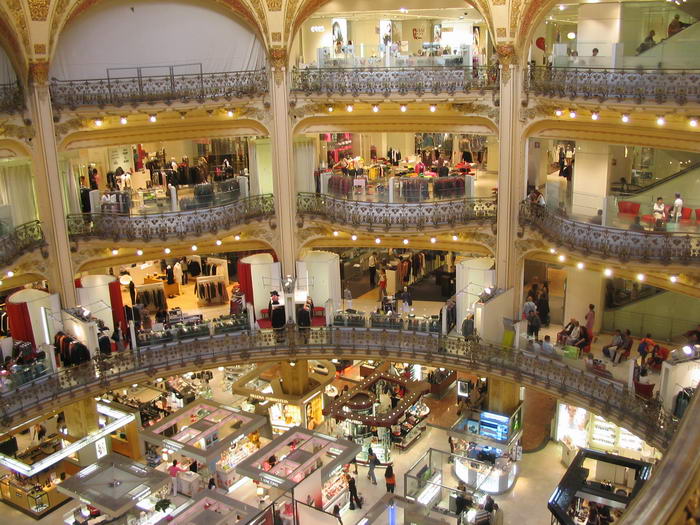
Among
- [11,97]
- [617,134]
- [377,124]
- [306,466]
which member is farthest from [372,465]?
[11,97]

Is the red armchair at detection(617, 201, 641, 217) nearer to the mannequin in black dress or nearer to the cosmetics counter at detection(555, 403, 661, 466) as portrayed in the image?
the cosmetics counter at detection(555, 403, 661, 466)

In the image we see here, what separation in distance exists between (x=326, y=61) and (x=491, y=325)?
10204 mm

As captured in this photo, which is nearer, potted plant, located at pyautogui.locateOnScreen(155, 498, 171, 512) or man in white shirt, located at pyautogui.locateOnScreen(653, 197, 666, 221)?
man in white shirt, located at pyautogui.locateOnScreen(653, 197, 666, 221)

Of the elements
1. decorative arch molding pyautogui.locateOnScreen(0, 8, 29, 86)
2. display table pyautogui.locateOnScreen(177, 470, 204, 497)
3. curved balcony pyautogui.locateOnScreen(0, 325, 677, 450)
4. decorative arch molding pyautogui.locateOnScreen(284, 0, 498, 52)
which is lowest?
display table pyautogui.locateOnScreen(177, 470, 204, 497)

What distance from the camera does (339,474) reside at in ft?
69.5

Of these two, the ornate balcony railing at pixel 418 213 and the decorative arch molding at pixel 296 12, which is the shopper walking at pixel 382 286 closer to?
the ornate balcony railing at pixel 418 213

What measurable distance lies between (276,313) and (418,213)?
18.7 ft

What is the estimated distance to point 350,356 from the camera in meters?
23.4

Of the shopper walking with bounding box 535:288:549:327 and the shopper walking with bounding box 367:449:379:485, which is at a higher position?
the shopper walking with bounding box 535:288:549:327

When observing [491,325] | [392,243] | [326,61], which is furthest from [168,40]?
[491,325]

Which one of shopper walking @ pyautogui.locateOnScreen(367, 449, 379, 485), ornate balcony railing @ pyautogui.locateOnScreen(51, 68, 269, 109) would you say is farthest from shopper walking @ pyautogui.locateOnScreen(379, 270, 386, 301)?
ornate balcony railing @ pyautogui.locateOnScreen(51, 68, 269, 109)

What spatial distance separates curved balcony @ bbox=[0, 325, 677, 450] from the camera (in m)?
18.6

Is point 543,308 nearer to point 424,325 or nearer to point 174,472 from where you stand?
point 424,325

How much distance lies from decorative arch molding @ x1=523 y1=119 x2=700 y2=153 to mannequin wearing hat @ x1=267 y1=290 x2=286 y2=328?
9.56 metres
